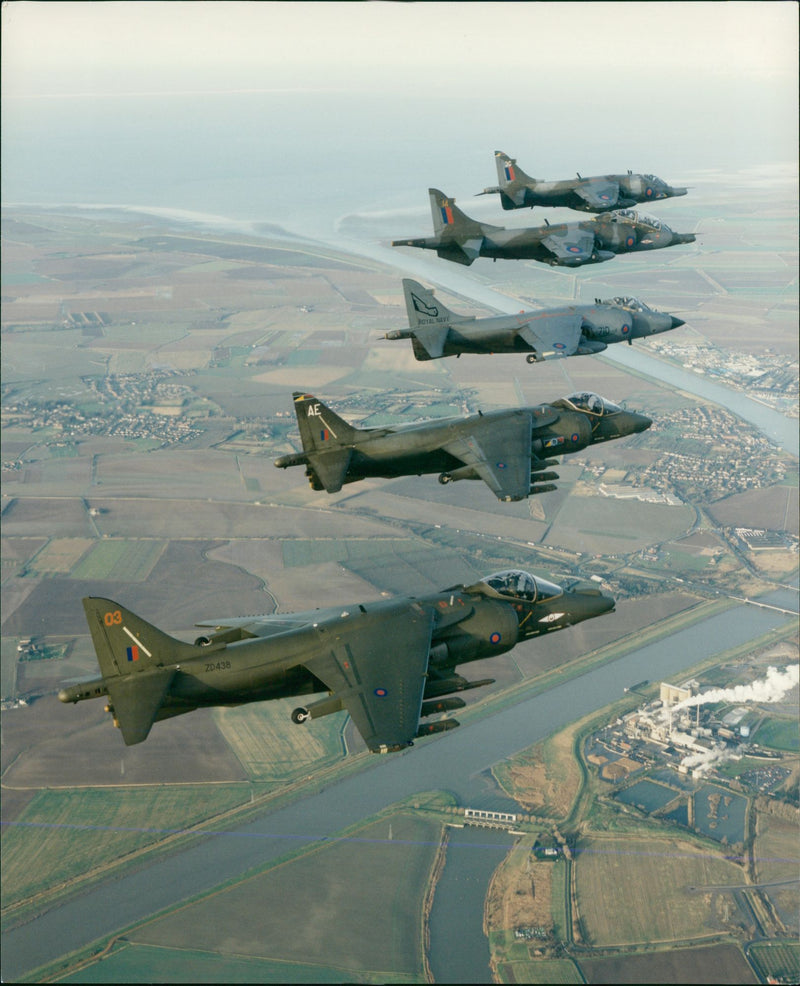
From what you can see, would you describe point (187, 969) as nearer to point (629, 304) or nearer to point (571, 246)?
Answer: point (629, 304)

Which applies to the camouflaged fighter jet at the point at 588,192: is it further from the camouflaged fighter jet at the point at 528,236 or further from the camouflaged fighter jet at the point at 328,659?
the camouflaged fighter jet at the point at 328,659

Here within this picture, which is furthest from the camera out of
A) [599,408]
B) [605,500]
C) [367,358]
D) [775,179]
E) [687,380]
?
[775,179]

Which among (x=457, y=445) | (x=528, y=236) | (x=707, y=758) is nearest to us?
(x=457, y=445)

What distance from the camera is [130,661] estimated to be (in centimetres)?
3058

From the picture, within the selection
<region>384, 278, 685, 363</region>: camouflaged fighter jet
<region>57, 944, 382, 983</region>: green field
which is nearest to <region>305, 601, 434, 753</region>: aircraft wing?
<region>384, 278, 685, 363</region>: camouflaged fighter jet

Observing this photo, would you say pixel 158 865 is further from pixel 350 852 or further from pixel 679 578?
pixel 679 578

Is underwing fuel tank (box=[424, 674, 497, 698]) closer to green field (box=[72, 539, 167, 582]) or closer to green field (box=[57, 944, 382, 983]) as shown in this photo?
green field (box=[57, 944, 382, 983])

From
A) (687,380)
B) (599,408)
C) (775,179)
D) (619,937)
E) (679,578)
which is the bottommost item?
(619,937)

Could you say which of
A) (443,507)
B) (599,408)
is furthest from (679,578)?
(599,408)

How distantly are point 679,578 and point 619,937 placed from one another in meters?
45.2

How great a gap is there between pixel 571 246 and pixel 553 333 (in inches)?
246

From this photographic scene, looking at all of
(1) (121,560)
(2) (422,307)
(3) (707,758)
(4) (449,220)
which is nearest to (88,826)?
(1) (121,560)

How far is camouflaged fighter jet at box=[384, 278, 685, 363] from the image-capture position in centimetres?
4153

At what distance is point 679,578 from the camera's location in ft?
322
